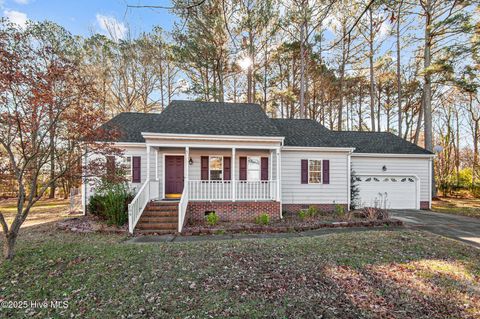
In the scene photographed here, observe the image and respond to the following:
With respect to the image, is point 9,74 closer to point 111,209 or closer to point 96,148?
point 96,148

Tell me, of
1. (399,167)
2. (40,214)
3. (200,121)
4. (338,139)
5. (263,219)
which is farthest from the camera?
(399,167)

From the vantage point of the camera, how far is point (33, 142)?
4711mm

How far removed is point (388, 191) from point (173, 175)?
1136cm

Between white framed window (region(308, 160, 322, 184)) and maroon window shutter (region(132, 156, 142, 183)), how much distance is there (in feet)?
26.6

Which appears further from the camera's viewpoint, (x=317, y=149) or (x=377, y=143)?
(x=377, y=143)

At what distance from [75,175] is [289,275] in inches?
217

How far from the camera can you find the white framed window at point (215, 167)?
10445mm

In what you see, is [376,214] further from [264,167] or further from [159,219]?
[159,219]

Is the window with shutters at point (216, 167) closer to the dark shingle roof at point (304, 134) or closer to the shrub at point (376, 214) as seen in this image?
the dark shingle roof at point (304, 134)

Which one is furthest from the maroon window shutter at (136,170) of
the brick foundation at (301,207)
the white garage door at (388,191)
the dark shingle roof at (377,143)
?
the white garage door at (388,191)

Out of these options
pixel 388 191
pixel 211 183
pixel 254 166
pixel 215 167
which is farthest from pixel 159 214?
pixel 388 191

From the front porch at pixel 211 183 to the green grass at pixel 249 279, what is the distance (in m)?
2.66

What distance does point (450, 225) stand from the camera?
8.23m

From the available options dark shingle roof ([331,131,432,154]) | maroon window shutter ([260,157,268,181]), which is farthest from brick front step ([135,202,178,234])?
dark shingle roof ([331,131,432,154])
